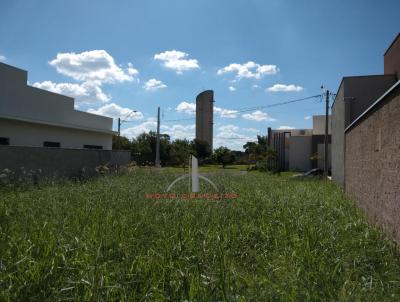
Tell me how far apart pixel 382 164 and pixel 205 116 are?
1670 inches

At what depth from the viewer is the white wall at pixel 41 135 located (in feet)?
42.0

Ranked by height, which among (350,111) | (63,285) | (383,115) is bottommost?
(63,285)

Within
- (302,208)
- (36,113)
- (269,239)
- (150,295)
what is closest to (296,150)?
(36,113)

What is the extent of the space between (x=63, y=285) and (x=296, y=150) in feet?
95.0

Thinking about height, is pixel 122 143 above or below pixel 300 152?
above

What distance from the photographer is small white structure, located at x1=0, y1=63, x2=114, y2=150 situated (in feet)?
42.3

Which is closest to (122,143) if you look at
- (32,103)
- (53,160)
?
(32,103)

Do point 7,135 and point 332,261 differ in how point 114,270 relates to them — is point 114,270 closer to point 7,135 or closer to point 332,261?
point 332,261

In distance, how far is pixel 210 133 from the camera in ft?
158

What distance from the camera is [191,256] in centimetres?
329

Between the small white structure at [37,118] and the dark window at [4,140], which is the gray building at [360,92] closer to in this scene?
the small white structure at [37,118]

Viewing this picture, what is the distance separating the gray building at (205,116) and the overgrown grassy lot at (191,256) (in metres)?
40.2

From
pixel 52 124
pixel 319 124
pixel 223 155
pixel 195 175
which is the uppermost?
pixel 319 124

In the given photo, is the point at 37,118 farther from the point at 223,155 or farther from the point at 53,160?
the point at 223,155
